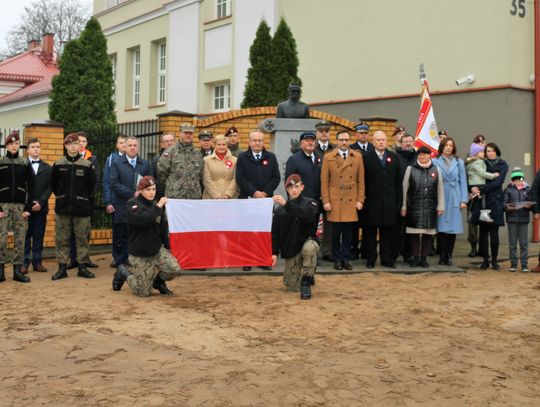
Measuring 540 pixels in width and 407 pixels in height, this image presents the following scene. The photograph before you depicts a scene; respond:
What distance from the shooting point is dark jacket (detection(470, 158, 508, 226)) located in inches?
417

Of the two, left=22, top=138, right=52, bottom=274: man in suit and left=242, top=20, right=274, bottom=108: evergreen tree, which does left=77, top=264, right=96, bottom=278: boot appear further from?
left=242, top=20, right=274, bottom=108: evergreen tree

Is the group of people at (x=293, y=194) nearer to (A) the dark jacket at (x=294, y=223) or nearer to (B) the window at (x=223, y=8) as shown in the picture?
(A) the dark jacket at (x=294, y=223)

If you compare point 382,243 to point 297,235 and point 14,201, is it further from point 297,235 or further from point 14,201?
point 14,201

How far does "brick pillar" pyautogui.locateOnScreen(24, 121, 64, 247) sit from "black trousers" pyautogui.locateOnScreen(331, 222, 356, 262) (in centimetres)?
470

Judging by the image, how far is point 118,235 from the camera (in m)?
10.1

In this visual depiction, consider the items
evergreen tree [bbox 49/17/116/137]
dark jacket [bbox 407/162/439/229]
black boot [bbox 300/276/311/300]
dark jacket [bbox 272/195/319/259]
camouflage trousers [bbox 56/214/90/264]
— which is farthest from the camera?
evergreen tree [bbox 49/17/116/137]

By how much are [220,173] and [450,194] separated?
3563 millimetres

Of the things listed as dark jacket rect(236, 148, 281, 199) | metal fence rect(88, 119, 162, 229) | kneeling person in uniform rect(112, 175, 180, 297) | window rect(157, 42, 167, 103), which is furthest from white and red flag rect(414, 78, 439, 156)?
window rect(157, 42, 167, 103)

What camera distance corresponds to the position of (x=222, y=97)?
22859mm

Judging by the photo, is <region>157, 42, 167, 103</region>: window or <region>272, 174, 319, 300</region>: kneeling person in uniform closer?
<region>272, 174, 319, 300</region>: kneeling person in uniform

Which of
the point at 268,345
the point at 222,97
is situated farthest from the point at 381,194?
the point at 222,97

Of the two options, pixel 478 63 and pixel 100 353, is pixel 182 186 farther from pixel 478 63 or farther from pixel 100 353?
pixel 478 63

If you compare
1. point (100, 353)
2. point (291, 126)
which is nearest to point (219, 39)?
point (291, 126)

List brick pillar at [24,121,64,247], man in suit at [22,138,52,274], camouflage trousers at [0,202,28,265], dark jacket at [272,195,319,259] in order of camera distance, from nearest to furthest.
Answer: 1. dark jacket at [272,195,319,259]
2. camouflage trousers at [0,202,28,265]
3. man in suit at [22,138,52,274]
4. brick pillar at [24,121,64,247]
